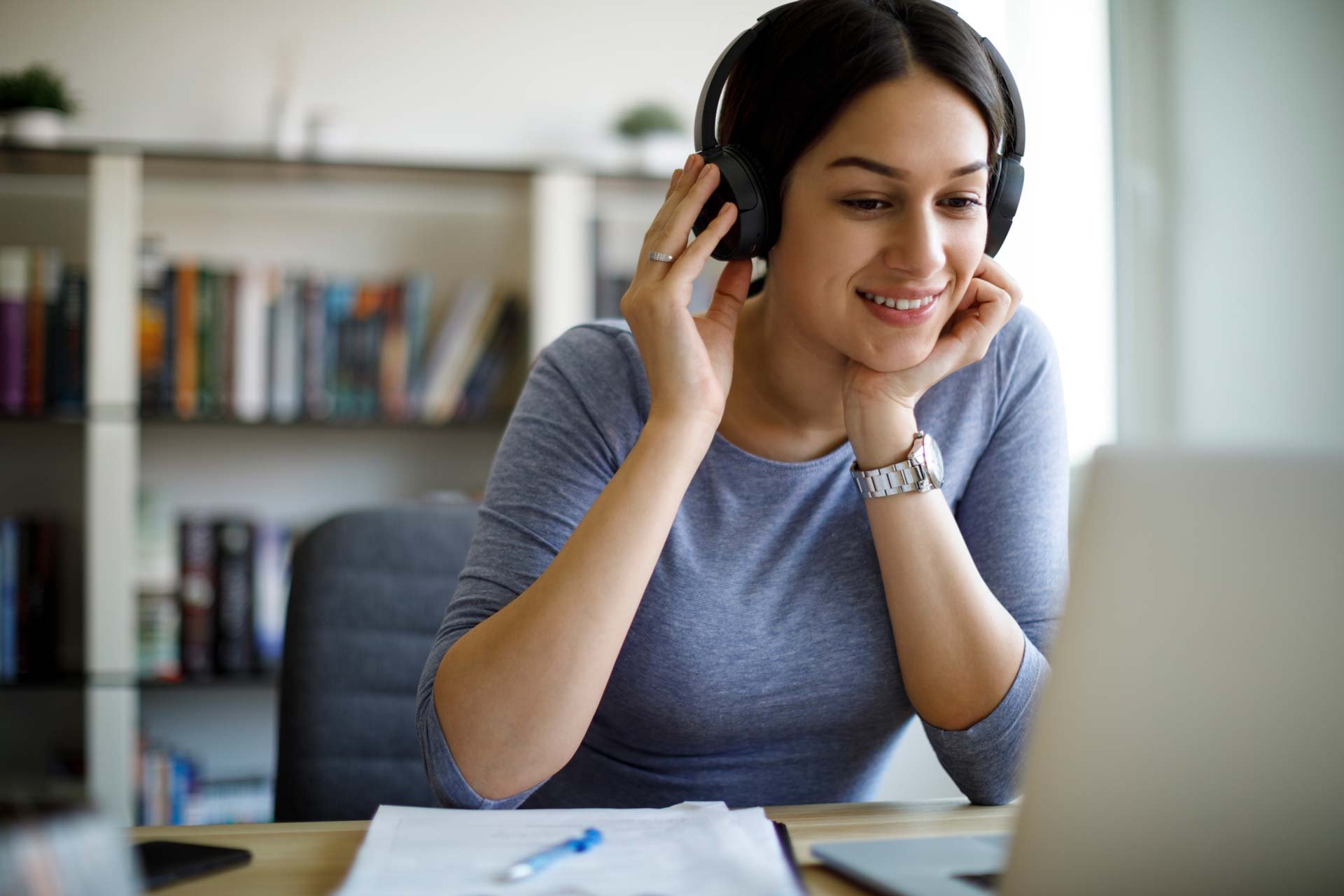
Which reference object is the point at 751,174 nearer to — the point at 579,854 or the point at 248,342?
the point at 579,854

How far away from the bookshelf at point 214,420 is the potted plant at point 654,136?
0.16 ft

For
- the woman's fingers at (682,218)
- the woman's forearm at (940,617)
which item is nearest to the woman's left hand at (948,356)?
the woman's forearm at (940,617)

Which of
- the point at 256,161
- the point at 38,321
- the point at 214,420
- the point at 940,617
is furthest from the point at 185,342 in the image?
the point at 940,617

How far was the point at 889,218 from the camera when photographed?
1028 mm

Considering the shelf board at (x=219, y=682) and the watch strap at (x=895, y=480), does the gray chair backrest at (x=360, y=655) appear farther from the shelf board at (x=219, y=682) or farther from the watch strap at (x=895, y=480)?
the shelf board at (x=219, y=682)

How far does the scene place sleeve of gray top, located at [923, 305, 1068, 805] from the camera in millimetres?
951

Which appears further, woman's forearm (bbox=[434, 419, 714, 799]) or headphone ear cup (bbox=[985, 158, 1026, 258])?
headphone ear cup (bbox=[985, 158, 1026, 258])

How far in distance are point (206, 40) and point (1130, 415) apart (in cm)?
211

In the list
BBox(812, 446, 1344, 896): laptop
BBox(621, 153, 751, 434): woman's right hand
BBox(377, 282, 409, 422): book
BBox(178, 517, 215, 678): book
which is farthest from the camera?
BBox(377, 282, 409, 422): book

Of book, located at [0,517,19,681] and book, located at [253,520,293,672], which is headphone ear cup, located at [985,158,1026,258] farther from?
book, located at [0,517,19,681]

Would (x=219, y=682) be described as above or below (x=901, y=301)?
below

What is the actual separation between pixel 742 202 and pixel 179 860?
0.69 meters

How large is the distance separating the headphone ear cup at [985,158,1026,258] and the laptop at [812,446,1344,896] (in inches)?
26.8

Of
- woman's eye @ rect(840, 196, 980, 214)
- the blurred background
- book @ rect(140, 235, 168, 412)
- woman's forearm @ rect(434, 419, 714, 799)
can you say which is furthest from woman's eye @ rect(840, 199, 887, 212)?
book @ rect(140, 235, 168, 412)
